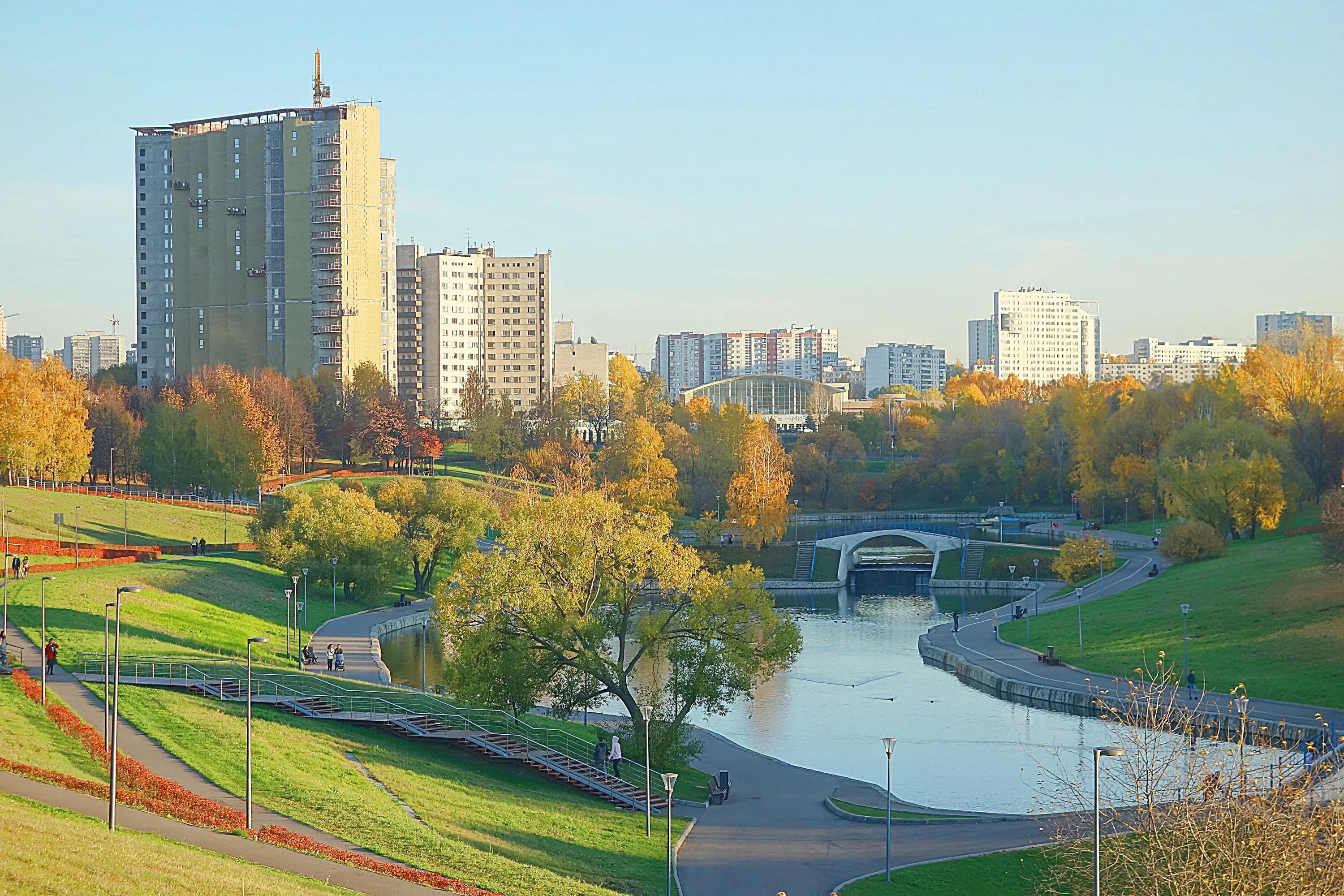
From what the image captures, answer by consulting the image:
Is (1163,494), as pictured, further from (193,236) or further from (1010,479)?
(193,236)

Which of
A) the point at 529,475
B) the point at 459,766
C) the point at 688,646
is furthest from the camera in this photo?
the point at 529,475

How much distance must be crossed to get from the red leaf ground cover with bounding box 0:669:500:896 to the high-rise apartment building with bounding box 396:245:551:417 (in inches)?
5279

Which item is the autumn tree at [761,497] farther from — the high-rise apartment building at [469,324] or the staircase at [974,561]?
the high-rise apartment building at [469,324]

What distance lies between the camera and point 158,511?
79.3 metres

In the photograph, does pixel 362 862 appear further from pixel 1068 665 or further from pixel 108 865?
pixel 1068 665

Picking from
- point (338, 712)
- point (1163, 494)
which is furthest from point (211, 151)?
point (338, 712)

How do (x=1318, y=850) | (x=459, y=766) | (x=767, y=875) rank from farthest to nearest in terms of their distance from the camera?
(x=459, y=766), (x=767, y=875), (x=1318, y=850)

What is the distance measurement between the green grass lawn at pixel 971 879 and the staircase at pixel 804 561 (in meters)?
58.9

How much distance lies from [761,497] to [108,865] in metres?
75.0

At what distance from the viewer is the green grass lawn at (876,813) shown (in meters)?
32.1

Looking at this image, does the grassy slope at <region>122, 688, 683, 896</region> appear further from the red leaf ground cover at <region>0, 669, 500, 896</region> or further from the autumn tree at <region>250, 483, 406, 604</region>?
the autumn tree at <region>250, 483, 406, 604</region>

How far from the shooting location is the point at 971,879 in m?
26.9

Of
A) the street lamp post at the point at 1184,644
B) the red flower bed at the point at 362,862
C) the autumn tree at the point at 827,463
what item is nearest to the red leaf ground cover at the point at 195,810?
the red flower bed at the point at 362,862

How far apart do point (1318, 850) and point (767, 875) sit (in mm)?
11354
